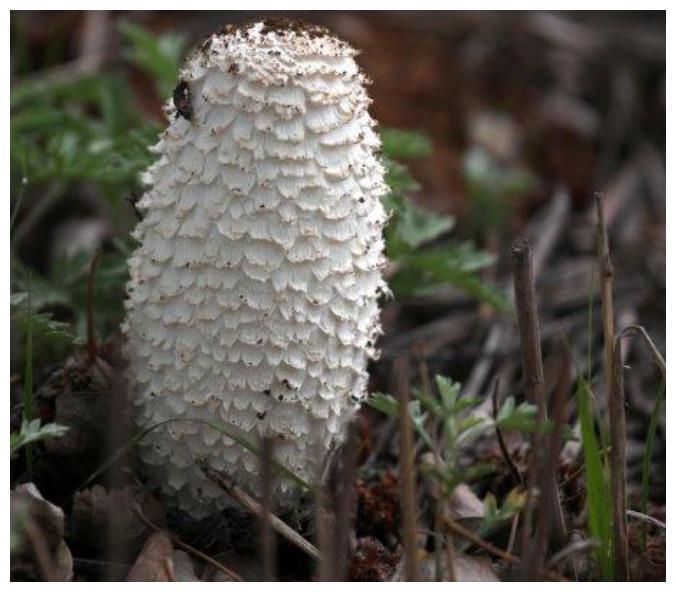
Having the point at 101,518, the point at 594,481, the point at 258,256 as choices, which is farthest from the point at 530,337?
the point at 101,518

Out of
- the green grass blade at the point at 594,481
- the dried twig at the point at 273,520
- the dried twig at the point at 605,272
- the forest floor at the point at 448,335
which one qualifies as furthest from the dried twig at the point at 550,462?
the dried twig at the point at 273,520

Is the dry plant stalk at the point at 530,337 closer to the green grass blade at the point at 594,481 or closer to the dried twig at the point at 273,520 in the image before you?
the green grass blade at the point at 594,481

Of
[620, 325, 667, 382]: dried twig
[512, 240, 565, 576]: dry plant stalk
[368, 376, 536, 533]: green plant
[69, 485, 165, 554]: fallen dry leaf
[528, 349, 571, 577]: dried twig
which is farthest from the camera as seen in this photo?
[69, 485, 165, 554]: fallen dry leaf

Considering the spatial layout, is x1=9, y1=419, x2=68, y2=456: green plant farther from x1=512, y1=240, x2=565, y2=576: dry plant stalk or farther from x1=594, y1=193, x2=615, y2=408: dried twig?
x1=594, y1=193, x2=615, y2=408: dried twig

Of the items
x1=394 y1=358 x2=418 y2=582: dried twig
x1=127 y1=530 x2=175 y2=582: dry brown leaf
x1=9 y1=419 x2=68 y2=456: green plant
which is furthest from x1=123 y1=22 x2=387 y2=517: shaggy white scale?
x1=394 y1=358 x2=418 y2=582: dried twig

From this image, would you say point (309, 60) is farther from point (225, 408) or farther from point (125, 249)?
point (125, 249)

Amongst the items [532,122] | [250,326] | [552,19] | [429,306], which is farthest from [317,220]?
[552,19]

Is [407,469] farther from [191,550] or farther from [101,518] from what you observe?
[101,518]

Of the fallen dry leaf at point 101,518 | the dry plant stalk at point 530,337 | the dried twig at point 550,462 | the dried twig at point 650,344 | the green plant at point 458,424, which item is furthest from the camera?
the fallen dry leaf at point 101,518
